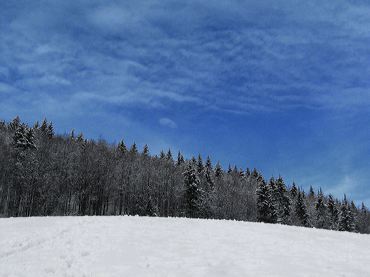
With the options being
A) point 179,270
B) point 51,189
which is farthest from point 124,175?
point 179,270

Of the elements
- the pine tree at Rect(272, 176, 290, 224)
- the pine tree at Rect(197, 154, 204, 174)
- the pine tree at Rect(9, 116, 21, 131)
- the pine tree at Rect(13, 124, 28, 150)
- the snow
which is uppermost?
the pine tree at Rect(9, 116, 21, 131)

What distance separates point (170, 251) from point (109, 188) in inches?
2927

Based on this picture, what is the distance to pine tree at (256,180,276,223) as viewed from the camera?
9181 centimetres

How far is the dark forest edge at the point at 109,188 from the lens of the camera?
82.1 meters

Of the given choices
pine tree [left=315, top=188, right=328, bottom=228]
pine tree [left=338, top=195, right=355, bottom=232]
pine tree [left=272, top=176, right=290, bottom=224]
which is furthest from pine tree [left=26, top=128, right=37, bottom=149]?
pine tree [left=315, top=188, right=328, bottom=228]

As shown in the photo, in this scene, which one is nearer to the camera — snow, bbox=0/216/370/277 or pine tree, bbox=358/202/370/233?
snow, bbox=0/216/370/277

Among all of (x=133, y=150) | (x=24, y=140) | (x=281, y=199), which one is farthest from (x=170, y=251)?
(x=133, y=150)

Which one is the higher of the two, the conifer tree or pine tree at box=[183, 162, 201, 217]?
the conifer tree

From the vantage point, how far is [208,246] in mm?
21859

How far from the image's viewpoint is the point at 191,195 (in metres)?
87.8

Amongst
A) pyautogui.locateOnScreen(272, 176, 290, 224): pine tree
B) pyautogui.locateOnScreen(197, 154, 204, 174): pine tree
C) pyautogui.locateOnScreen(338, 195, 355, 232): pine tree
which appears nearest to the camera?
pyautogui.locateOnScreen(272, 176, 290, 224): pine tree

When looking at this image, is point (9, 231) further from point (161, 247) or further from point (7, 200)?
point (7, 200)

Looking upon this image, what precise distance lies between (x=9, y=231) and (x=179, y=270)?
15631 millimetres

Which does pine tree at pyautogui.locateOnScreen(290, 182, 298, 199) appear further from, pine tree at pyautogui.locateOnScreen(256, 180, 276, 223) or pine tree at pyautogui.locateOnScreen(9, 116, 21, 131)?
pine tree at pyautogui.locateOnScreen(9, 116, 21, 131)
